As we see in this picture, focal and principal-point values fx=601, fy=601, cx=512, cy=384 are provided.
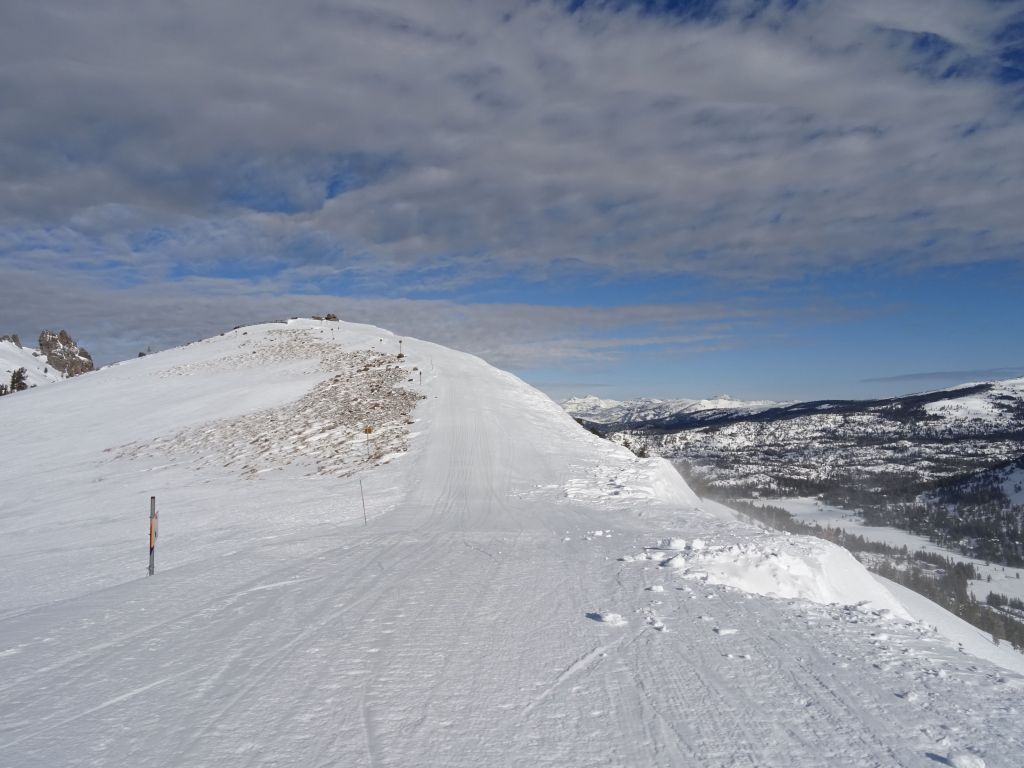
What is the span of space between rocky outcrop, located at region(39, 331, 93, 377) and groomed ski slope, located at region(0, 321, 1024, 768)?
168919mm

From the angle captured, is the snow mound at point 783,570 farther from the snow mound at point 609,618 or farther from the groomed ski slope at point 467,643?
the snow mound at point 609,618

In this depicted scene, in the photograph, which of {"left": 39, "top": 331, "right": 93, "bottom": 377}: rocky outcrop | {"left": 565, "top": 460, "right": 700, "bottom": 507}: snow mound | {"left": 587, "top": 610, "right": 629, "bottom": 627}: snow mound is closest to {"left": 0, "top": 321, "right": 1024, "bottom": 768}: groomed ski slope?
{"left": 587, "top": 610, "right": 629, "bottom": 627}: snow mound

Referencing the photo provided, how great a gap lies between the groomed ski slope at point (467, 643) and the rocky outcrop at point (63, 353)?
16892 centimetres

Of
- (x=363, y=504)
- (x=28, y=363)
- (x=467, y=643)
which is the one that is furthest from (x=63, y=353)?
(x=467, y=643)

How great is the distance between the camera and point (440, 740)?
400 centimetres

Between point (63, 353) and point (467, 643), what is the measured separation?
19049cm

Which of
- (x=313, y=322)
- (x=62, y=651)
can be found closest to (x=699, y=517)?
(x=62, y=651)

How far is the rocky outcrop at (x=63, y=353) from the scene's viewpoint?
503ft

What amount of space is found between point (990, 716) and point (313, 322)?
56.7m

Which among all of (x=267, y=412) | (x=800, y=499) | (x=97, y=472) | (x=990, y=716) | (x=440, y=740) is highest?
(x=267, y=412)

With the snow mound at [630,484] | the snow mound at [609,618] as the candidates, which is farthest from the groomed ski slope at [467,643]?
the snow mound at [630,484]

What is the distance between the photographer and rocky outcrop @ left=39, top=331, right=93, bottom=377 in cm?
15325

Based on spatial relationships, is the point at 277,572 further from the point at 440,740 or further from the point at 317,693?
the point at 440,740

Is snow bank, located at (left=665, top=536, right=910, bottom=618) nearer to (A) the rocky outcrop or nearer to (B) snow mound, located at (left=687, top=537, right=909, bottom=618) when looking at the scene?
(B) snow mound, located at (left=687, top=537, right=909, bottom=618)
